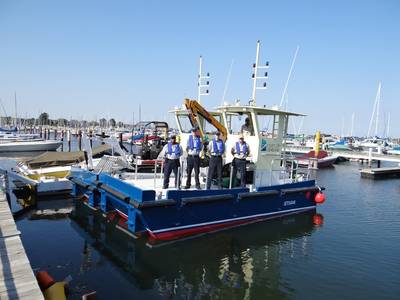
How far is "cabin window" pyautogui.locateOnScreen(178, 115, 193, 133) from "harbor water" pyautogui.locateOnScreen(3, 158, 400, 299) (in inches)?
171

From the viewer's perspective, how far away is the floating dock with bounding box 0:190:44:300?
3.89 m

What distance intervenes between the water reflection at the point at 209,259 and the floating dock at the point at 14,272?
169cm

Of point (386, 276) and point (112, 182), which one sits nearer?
point (386, 276)

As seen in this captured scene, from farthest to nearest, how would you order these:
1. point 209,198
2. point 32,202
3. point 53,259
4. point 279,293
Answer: point 32,202, point 209,198, point 53,259, point 279,293

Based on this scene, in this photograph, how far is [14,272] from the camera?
14.3 feet

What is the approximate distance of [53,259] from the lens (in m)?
6.74

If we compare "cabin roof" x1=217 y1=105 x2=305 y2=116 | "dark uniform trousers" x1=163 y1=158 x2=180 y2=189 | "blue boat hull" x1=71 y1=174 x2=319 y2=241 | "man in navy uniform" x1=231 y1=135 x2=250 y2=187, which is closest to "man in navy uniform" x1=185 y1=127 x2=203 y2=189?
"dark uniform trousers" x1=163 y1=158 x2=180 y2=189

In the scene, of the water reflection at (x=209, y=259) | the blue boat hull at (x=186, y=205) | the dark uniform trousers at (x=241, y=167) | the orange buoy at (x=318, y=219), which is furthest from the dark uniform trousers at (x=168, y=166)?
the orange buoy at (x=318, y=219)

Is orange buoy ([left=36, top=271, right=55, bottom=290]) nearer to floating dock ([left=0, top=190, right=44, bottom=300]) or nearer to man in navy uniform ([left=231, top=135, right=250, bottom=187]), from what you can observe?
floating dock ([left=0, top=190, right=44, bottom=300])

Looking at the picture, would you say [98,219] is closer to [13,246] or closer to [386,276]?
[13,246]

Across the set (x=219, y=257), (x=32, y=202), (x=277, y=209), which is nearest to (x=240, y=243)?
(x=219, y=257)

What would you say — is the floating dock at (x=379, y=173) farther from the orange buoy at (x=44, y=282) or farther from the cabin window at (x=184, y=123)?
the orange buoy at (x=44, y=282)

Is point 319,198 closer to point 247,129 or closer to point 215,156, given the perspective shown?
point 247,129

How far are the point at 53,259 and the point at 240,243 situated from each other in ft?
14.2
